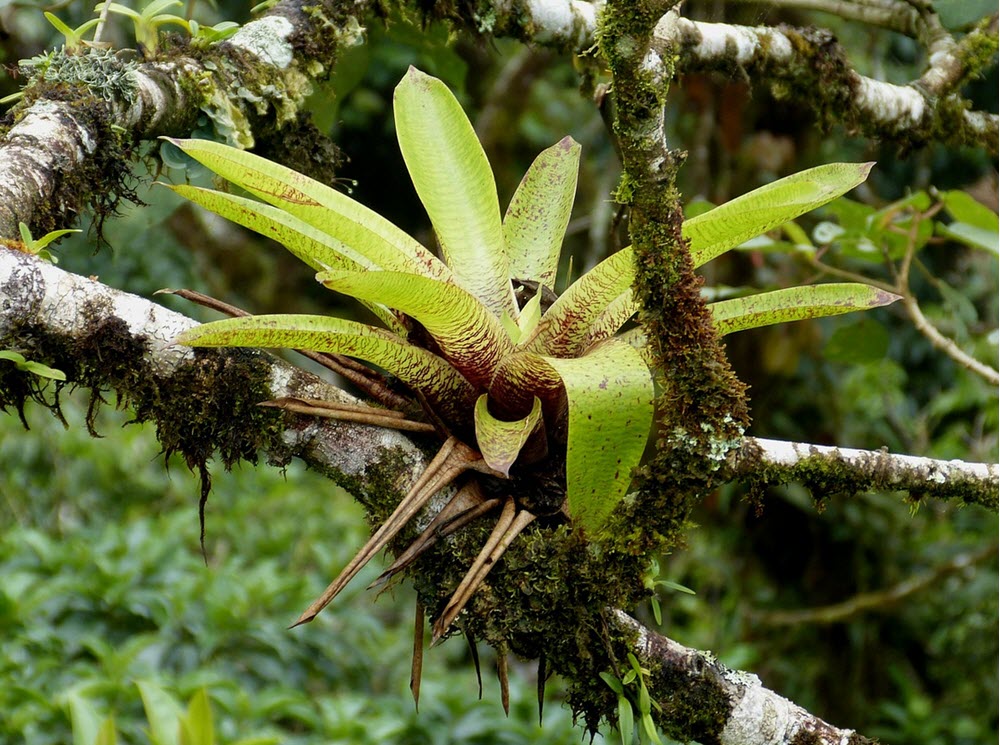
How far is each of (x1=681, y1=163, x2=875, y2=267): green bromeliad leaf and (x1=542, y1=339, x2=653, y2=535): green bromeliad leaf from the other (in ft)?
0.54

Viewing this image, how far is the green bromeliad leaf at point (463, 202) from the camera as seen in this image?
109cm

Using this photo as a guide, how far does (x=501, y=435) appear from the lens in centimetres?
93

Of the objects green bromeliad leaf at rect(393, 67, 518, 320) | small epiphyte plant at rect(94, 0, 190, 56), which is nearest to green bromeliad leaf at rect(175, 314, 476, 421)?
green bromeliad leaf at rect(393, 67, 518, 320)

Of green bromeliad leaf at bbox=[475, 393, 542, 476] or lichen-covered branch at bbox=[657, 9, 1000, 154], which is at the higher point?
lichen-covered branch at bbox=[657, 9, 1000, 154]

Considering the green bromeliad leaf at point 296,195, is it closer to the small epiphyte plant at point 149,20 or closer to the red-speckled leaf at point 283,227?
the red-speckled leaf at point 283,227

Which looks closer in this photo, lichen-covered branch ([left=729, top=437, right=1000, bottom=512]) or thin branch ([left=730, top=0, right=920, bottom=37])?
lichen-covered branch ([left=729, top=437, right=1000, bottom=512])

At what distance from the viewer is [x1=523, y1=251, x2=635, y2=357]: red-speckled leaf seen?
1.01 meters

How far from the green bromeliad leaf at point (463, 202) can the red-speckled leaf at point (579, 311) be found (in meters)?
0.08

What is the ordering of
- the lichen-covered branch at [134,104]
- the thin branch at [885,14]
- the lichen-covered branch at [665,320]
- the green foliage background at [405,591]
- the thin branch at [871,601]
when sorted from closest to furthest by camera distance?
the lichen-covered branch at [665,320]
the lichen-covered branch at [134,104]
the thin branch at [885,14]
the green foliage background at [405,591]
the thin branch at [871,601]

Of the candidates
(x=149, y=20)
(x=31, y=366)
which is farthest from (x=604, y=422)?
(x=149, y=20)

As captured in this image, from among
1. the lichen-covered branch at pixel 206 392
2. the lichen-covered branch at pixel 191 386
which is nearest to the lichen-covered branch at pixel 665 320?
the lichen-covered branch at pixel 206 392

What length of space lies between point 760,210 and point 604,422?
277mm

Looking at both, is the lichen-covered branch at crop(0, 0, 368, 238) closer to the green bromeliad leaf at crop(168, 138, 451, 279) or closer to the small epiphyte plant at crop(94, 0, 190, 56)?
the small epiphyte plant at crop(94, 0, 190, 56)

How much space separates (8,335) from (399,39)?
103 centimetres
